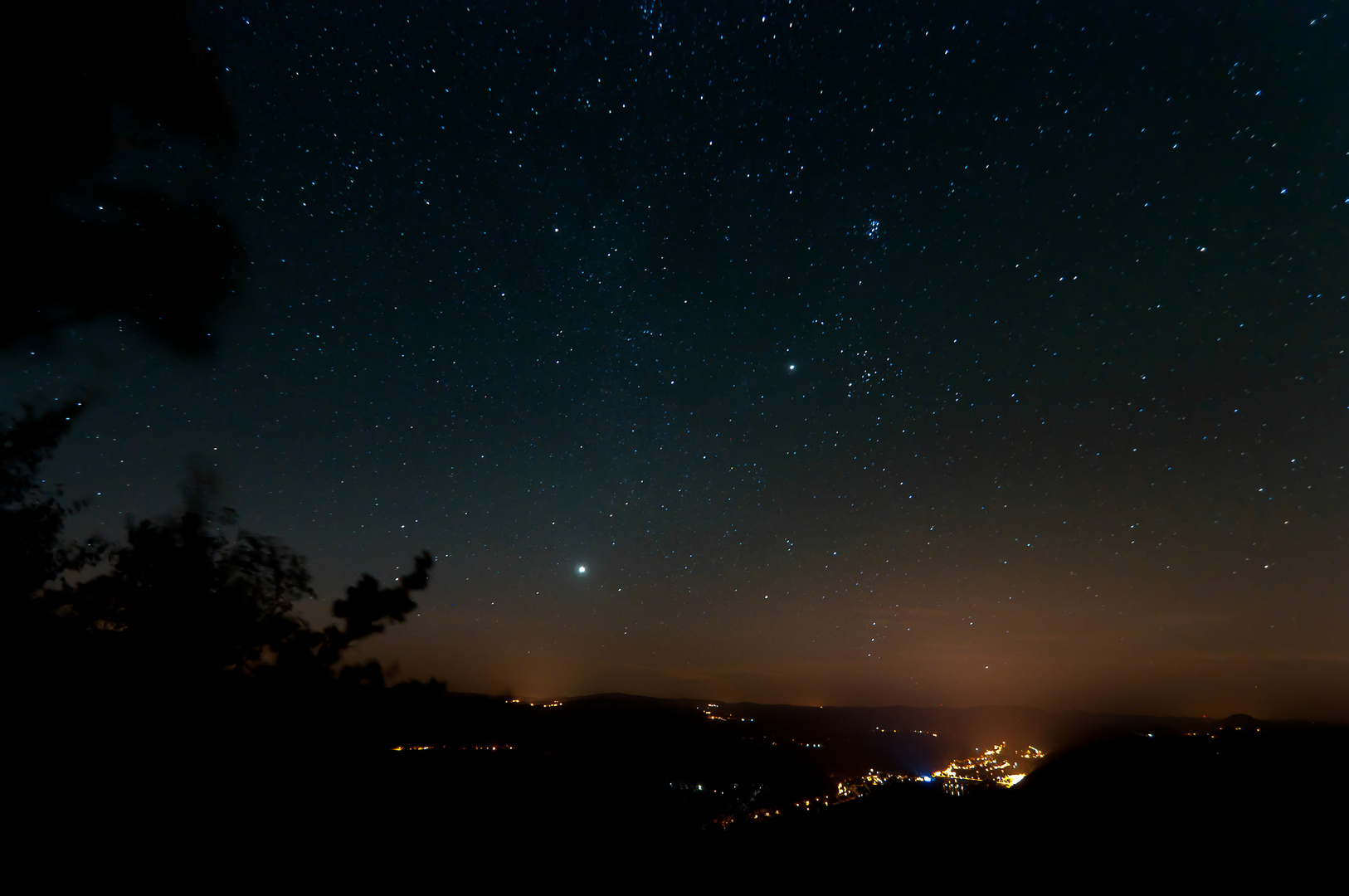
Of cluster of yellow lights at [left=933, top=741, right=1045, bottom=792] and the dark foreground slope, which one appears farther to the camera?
cluster of yellow lights at [left=933, top=741, right=1045, bottom=792]

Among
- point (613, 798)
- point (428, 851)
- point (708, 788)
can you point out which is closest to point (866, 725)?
point (708, 788)

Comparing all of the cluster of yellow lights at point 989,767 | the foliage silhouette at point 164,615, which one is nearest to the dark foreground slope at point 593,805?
the foliage silhouette at point 164,615

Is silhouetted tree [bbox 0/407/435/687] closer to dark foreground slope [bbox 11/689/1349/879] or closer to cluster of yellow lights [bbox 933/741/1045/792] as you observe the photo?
dark foreground slope [bbox 11/689/1349/879]

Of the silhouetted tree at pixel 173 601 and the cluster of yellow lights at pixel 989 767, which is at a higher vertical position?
the silhouetted tree at pixel 173 601

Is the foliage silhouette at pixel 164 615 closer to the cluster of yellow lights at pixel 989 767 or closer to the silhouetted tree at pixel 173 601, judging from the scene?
the silhouetted tree at pixel 173 601

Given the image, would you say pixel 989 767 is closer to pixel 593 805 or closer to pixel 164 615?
pixel 593 805

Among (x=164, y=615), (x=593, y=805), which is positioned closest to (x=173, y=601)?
(x=164, y=615)

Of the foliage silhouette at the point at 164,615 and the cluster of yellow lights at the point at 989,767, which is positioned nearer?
the foliage silhouette at the point at 164,615

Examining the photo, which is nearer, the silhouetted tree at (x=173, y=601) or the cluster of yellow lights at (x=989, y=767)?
the silhouetted tree at (x=173, y=601)

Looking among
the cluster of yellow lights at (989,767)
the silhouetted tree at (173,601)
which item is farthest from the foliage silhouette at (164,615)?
the cluster of yellow lights at (989,767)

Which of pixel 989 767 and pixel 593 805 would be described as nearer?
pixel 593 805

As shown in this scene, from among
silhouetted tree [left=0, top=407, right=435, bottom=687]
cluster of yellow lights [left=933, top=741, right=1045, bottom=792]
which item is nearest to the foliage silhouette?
silhouetted tree [left=0, top=407, right=435, bottom=687]

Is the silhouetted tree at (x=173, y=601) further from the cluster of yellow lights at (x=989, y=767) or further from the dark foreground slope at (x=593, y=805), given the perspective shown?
the cluster of yellow lights at (x=989, y=767)

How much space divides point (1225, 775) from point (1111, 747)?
5.99ft
